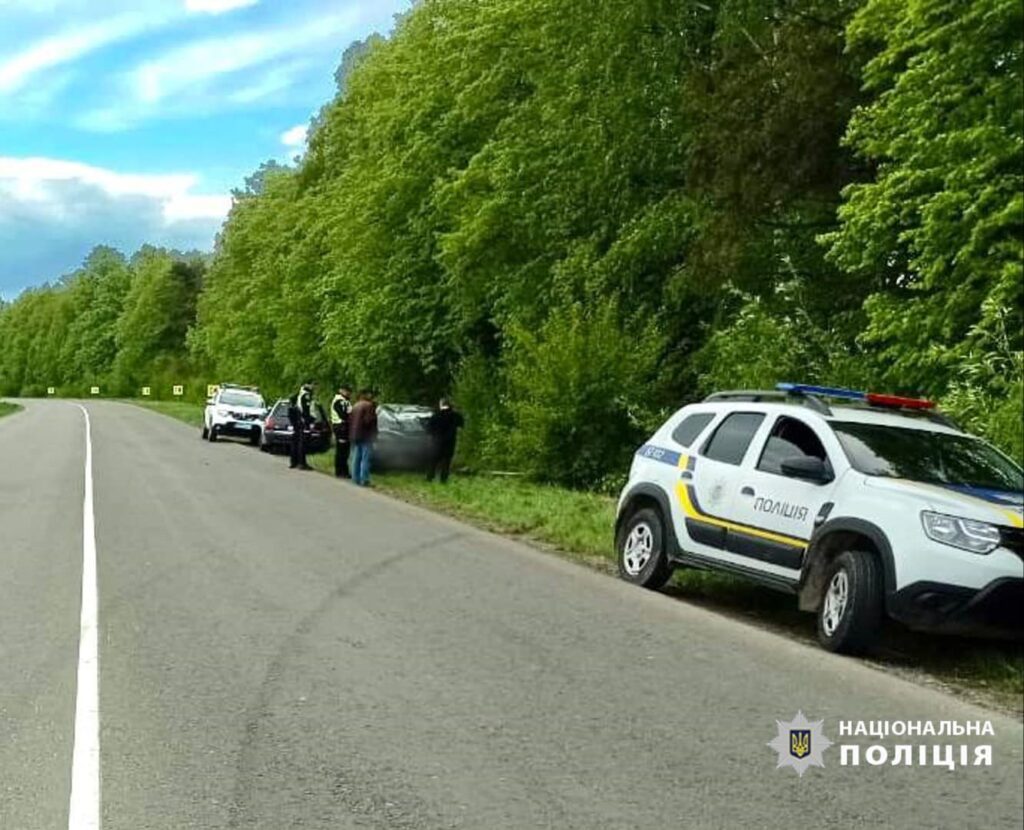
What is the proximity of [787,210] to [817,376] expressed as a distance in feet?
14.5

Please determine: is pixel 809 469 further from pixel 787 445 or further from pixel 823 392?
pixel 823 392

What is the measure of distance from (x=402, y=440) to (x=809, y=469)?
16.5 m

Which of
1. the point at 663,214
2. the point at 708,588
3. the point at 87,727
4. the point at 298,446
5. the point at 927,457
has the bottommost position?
the point at 87,727

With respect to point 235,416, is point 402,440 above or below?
above

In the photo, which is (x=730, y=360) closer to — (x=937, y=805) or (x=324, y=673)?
(x=324, y=673)

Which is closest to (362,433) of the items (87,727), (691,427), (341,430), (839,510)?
(341,430)

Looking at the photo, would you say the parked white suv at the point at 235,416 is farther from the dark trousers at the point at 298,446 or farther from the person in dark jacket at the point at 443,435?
the person in dark jacket at the point at 443,435

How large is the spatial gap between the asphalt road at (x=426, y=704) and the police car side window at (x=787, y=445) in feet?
4.28

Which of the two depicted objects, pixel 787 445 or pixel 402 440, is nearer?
pixel 787 445

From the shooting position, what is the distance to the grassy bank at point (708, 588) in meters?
7.98

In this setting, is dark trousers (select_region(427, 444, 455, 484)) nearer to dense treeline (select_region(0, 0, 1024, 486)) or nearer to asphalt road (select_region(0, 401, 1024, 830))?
dense treeline (select_region(0, 0, 1024, 486))

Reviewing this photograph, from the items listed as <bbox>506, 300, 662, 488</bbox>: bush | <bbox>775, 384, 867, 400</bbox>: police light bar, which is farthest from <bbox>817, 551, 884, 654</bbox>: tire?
<bbox>506, 300, 662, 488</bbox>: bush

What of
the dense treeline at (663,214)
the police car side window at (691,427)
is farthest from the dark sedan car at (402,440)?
the police car side window at (691,427)

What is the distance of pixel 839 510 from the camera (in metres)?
8.74
